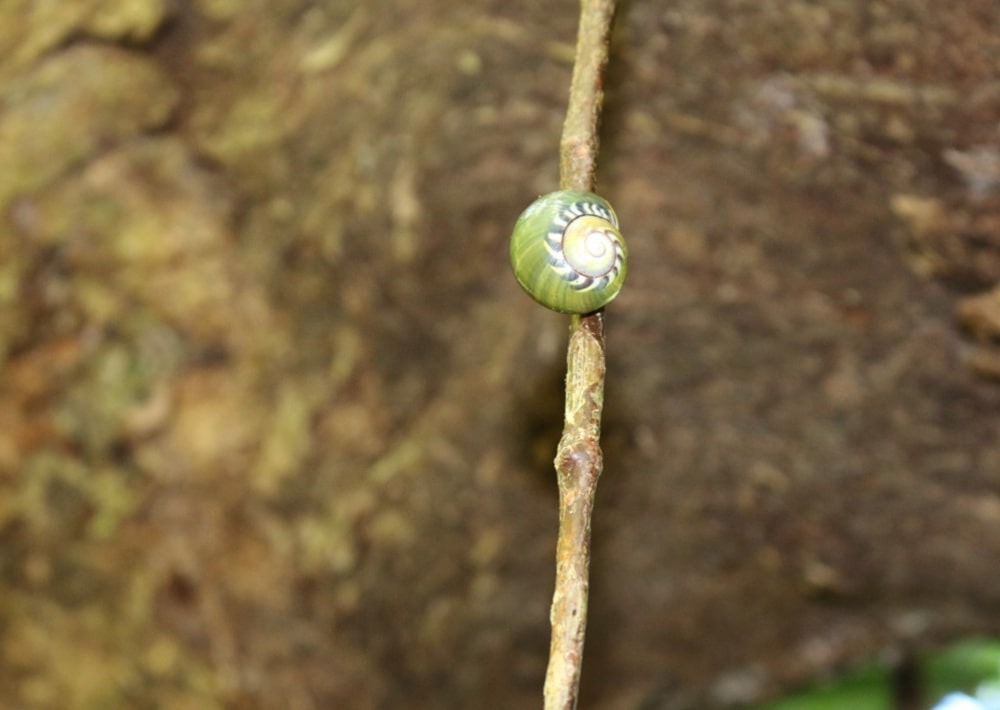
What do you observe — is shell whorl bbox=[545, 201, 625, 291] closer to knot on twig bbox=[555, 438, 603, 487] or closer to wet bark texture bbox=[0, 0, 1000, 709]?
knot on twig bbox=[555, 438, 603, 487]

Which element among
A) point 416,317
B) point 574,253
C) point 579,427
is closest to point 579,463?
point 579,427

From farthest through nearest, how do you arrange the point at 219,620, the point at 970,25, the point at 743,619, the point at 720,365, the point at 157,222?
the point at 743,619 → the point at 720,365 → the point at 219,620 → the point at 157,222 → the point at 970,25

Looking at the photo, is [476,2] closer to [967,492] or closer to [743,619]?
[967,492]

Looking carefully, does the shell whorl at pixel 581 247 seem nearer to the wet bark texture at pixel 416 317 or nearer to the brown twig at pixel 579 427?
the brown twig at pixel 579 427

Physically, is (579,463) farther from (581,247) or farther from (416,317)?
(416,317)

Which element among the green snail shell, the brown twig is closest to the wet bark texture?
the brown twig

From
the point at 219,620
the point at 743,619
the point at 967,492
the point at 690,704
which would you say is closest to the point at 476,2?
the point at 219,620

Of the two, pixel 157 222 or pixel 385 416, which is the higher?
pixel 157 222
